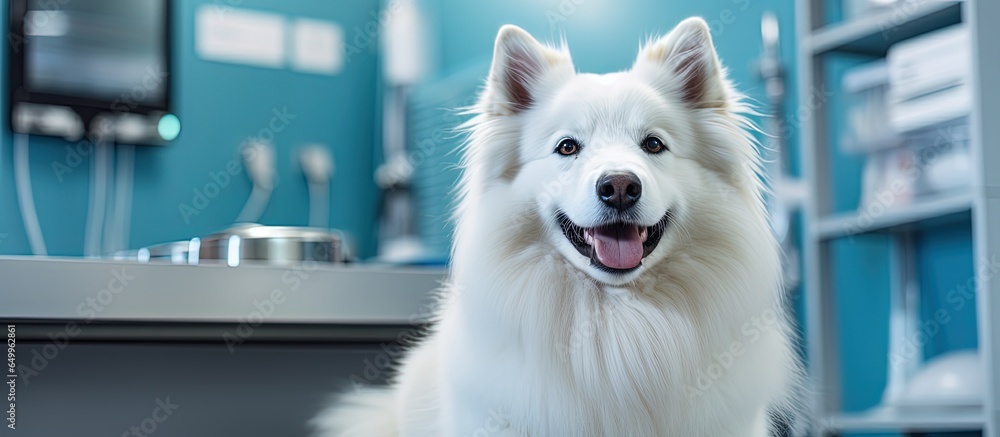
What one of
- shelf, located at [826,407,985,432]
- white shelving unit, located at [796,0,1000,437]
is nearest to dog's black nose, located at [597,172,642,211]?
white shelving unit, located at [796,0,1000,437]

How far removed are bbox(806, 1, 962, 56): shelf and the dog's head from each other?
4.03ft

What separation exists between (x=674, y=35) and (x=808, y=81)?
1487 mm

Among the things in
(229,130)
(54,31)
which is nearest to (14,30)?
(54,31)

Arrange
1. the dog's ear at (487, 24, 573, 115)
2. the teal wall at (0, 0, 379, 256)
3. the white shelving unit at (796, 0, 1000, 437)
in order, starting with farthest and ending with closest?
the teal wall at (0, 0, 379, 256) → the white shelving unit at (796, 0, 1000, 437) → the dog's ear at (487, 24, 573, 115)

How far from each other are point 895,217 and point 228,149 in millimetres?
2571

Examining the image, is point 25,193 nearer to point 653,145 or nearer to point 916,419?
point 653,145

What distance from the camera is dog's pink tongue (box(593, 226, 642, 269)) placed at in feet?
4.72

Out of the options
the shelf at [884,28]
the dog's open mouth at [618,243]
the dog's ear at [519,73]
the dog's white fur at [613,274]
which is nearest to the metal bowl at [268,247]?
the dog's white fur at [613,274]

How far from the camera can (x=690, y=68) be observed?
161cm

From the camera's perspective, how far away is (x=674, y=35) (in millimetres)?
1612

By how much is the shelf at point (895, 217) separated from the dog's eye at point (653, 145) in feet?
4.08

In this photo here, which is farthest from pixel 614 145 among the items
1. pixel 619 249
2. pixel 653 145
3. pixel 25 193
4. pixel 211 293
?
pixel 25 193

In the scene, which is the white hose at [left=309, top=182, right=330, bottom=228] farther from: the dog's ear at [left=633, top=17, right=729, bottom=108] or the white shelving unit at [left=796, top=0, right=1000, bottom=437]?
the dog's ear at [left=633, top=17, right=729, bottom=108]

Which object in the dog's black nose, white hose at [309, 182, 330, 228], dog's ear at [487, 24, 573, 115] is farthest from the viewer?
white hose at [309, 182, 330, 228]
